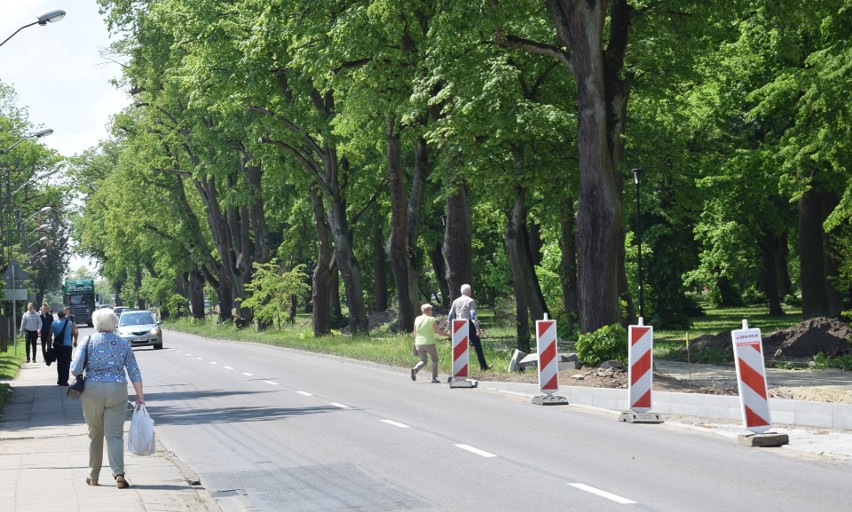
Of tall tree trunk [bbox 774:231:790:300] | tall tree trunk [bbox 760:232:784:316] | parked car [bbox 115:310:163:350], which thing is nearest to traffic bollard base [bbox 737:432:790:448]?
parked car [bbox 115:310:163:350]

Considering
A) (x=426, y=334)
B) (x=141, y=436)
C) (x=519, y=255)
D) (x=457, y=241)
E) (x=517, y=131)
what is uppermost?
(x=517, y=131)

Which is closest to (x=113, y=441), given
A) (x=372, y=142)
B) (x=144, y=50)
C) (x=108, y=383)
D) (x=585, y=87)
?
(x=108, y=383)

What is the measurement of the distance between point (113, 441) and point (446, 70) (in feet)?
60.7

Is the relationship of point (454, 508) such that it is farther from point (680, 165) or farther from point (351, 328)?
point (351, 328)

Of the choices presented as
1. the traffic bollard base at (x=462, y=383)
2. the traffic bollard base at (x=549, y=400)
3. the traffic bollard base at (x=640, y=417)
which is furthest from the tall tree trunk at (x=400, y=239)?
the traffic bollard base at (x=640, y=417)

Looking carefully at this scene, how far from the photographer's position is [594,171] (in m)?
24.6

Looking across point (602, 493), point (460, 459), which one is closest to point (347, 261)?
point (460, 459)

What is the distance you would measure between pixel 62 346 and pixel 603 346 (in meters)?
11.9

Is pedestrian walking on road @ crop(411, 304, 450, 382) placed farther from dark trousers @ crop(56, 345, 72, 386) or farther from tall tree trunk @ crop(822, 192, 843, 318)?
tall tree trunk @ crop(822, 192, 843, 318)

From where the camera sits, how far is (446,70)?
2867 cm

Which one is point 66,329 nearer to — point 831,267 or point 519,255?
point 519,255

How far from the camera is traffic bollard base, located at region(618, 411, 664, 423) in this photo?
→ 16.9 meters

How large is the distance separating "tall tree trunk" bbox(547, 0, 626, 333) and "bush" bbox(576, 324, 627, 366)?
74 centimetres

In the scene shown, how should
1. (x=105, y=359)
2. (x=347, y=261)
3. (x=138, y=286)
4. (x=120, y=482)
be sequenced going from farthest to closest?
(x=138, y=286) < (x=347, y=261) < (x=105, y=359) < (x=120, y=482)
